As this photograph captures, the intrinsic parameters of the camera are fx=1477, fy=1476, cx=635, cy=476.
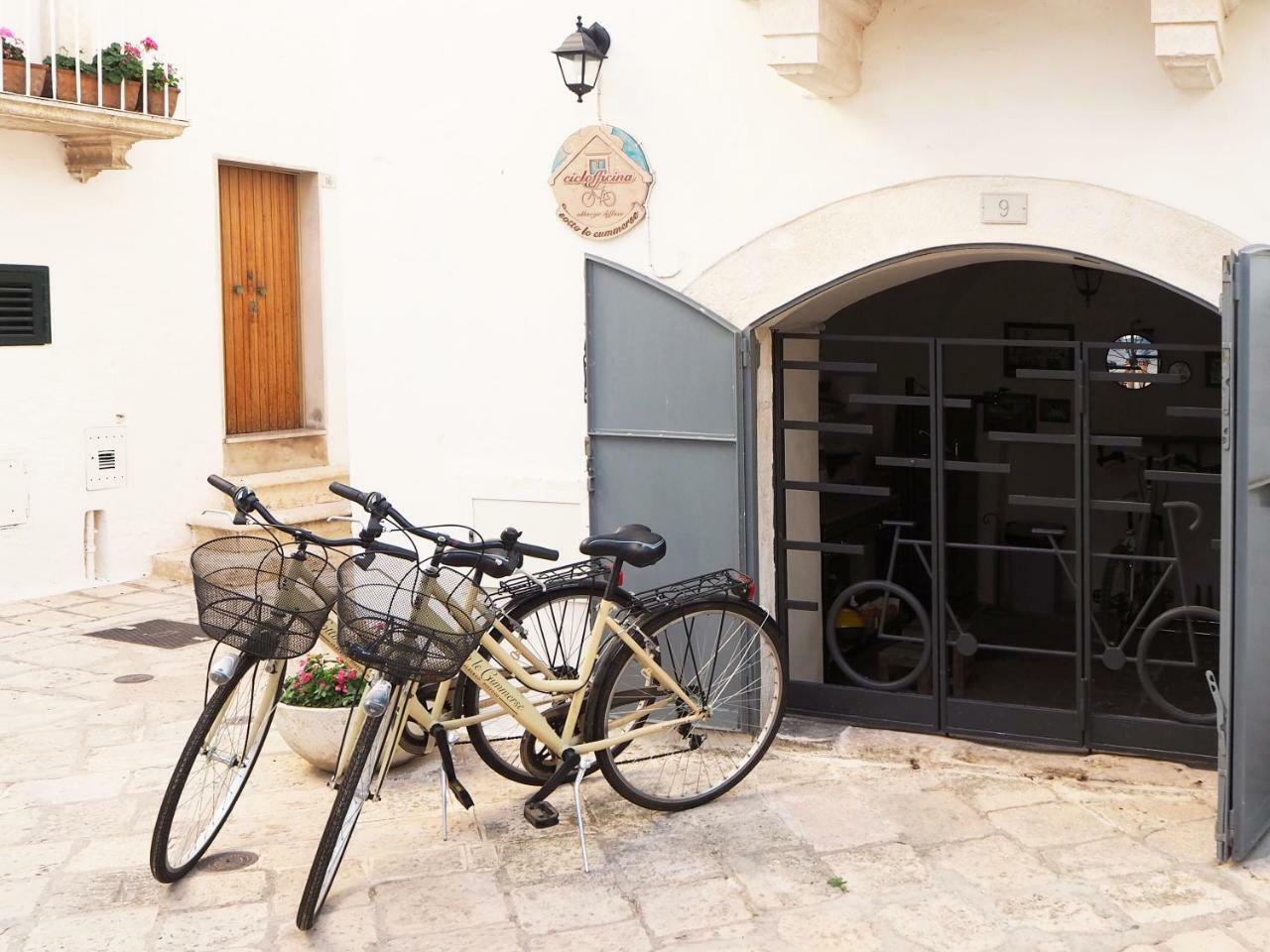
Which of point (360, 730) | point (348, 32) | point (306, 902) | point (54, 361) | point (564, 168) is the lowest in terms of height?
point (306, 902)

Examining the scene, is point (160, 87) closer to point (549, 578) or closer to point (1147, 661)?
point (549, 578)

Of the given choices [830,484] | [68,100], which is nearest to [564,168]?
[830,484]

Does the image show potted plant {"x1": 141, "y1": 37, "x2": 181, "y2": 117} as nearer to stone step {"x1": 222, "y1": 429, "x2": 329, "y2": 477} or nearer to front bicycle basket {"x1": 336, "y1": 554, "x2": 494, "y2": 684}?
stone step {"x1": 222, "y1": 429, "x2": 329, "y2": 477}

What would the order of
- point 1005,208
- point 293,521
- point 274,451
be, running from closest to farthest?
point 1005,208, point 293,521, point 274,451

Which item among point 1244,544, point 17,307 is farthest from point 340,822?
point 17,307

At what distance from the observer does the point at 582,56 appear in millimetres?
5844

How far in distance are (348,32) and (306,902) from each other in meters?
3.90

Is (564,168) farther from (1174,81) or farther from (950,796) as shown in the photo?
(950,796)

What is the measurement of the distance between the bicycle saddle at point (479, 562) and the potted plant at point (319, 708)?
3.63ft

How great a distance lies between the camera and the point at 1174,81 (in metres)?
4.98

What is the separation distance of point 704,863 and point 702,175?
8.82 feet

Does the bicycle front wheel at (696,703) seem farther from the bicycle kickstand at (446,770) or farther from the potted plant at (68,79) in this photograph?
the potted plant at (68,79)

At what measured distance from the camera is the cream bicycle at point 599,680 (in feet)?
14.4

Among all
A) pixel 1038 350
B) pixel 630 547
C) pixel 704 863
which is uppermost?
pixel 1038 350
